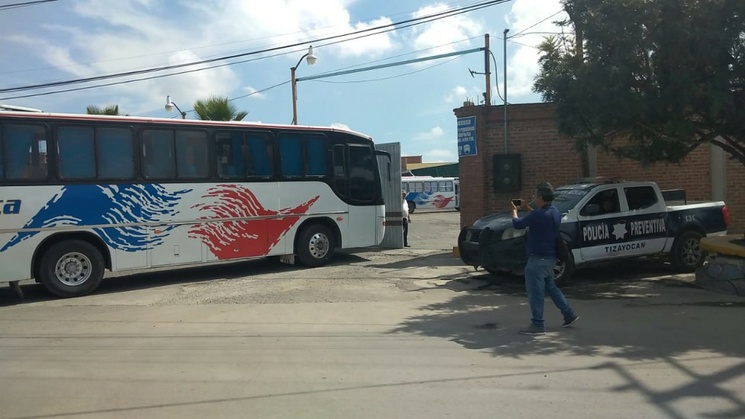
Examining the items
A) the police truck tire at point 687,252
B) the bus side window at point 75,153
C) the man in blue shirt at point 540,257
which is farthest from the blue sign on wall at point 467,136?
the bus side window at point 75,153

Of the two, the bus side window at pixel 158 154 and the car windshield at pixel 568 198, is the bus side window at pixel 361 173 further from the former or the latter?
the car windshield at pixel 568 198

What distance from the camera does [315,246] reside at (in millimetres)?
13062

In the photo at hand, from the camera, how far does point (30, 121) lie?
31.7 feet

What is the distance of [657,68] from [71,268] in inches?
393

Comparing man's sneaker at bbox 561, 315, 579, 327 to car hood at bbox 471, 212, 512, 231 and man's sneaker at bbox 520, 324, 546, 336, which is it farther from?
car hood at bbox 471, 212, 512, 231

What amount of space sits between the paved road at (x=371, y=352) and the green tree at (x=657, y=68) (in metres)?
2.81

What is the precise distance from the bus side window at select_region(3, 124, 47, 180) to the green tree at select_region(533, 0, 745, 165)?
858 cm

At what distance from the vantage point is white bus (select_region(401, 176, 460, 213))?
37.8 meters

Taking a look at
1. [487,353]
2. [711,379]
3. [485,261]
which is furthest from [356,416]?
[485,261]

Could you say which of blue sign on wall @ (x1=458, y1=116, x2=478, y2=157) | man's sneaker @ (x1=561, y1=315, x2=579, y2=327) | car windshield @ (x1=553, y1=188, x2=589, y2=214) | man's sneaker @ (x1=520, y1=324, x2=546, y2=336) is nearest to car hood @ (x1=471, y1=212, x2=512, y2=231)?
car windshield @ (x1=553, y1=188, x2=589, y2=214)

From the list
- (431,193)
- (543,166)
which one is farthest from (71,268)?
(431,193)

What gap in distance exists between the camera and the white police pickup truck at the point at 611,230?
1008 centimetres

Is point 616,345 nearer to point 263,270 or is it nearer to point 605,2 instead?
point 605,2

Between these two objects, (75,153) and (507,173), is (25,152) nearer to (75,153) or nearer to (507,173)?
(75,153)
